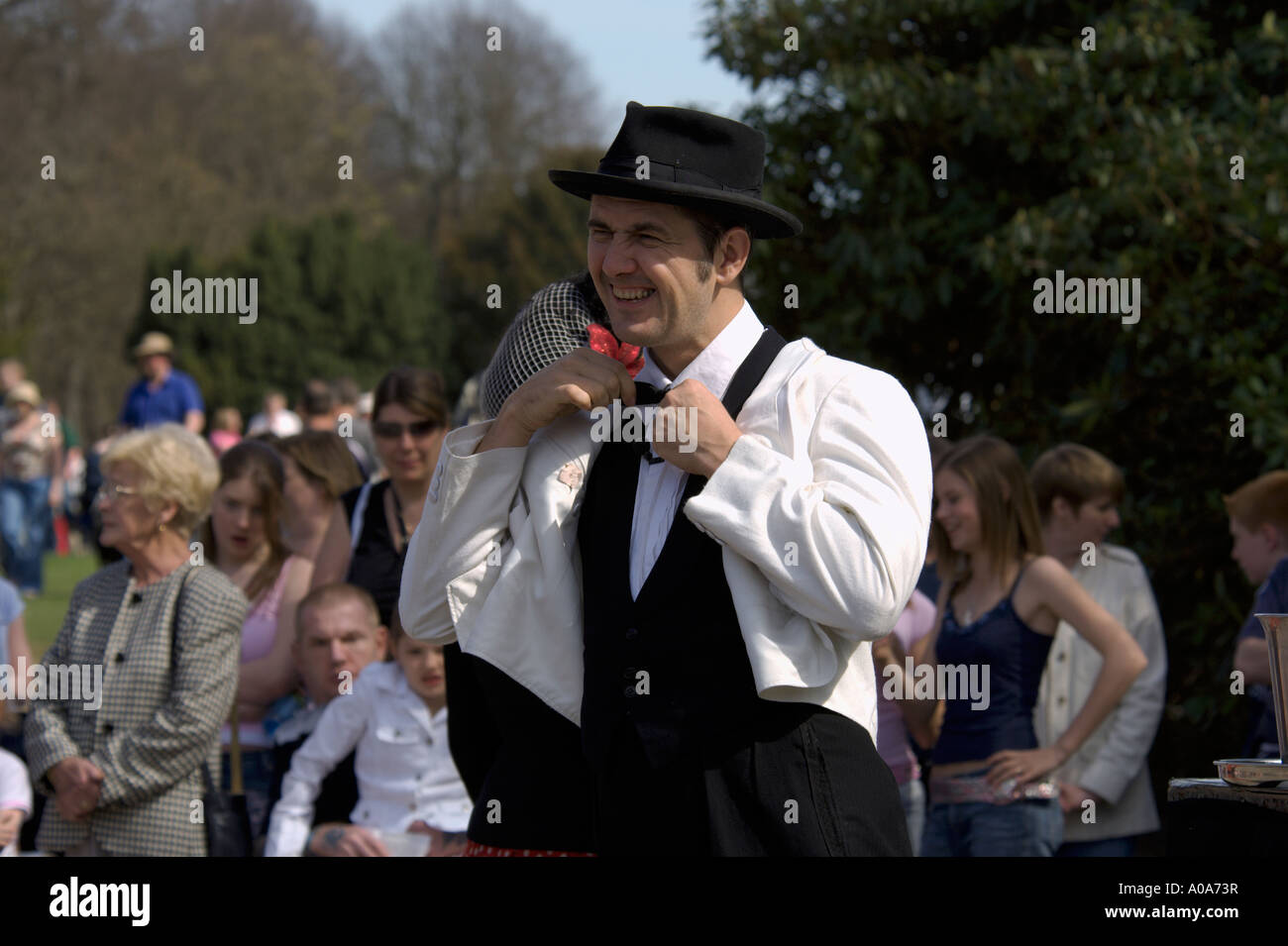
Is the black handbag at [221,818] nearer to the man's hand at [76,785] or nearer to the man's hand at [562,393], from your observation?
the man's hand at [76,785]

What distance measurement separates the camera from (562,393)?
249 centimetres

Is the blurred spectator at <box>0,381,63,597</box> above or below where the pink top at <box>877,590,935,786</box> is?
above

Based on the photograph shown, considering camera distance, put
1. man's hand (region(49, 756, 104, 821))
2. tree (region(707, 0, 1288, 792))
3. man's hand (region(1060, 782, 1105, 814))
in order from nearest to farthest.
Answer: man's hand (region(49, 756, 104, 821)), man's hand (region(1060, 782, 1105, 814)), tree (region(707, 0, 1288, 792))

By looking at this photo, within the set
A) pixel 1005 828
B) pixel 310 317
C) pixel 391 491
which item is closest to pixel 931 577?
pixel 1005 828

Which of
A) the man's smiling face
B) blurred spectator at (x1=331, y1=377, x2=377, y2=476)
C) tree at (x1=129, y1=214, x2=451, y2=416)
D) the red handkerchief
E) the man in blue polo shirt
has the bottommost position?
the red handkerchief

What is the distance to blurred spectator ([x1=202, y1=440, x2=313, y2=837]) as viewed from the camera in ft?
17.6

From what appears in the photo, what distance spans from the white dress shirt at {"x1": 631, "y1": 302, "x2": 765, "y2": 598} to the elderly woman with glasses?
2443 millimetres

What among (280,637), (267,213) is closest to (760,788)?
(280,637)

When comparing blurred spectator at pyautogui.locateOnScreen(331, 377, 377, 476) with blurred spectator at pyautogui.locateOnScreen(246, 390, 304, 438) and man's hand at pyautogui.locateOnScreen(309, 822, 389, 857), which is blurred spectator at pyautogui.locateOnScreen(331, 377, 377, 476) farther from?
man's hand at pyautogui.locateOnScreen(309, 822, 389, 857)

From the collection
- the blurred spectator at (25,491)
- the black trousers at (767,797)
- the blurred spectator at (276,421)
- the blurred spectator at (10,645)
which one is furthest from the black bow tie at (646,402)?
the blurred spectator at (25,491)

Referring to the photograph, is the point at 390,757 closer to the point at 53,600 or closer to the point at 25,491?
the point at 53,600

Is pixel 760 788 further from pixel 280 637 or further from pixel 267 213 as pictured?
pixel 267 213

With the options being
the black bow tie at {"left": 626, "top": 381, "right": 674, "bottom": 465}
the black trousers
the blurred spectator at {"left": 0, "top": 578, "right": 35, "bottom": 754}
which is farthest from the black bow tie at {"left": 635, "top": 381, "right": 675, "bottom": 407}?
the blurred spectator at {"left": 0, "top": 578, "right": 35, "bottom": 754}
